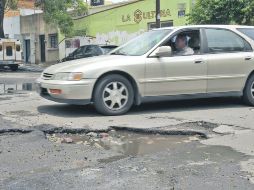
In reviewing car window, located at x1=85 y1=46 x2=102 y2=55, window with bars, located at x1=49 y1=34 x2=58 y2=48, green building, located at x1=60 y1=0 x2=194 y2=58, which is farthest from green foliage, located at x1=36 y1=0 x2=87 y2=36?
car window, located at x1=85 y1=46 x2=102 y2=55

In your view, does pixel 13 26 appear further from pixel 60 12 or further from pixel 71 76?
pixel 71 76

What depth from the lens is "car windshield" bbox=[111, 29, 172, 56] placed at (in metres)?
8.30

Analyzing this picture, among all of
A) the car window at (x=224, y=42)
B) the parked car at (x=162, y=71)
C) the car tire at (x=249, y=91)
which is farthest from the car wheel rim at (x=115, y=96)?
the car tire at (x=249, y=91)

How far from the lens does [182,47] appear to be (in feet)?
27.7

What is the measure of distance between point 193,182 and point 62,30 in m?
25.7

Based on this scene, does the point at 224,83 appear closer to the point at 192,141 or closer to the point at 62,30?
the point at 192,141

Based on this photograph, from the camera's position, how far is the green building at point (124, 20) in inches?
996

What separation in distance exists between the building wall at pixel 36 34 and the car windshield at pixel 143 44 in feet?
88.7

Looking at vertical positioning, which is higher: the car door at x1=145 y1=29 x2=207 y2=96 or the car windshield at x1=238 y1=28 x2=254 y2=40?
the car windshield at x1=238 y1=28 x2=254 y2=40

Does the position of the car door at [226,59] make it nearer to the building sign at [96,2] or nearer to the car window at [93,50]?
the car window at [93,50]

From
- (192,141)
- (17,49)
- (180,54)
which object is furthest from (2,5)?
(192,141)

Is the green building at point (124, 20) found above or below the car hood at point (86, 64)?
above

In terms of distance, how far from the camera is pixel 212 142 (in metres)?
6.05

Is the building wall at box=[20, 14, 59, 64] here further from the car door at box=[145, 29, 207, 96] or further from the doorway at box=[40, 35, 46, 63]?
the car door at box=[145, 29, 207, 96]
